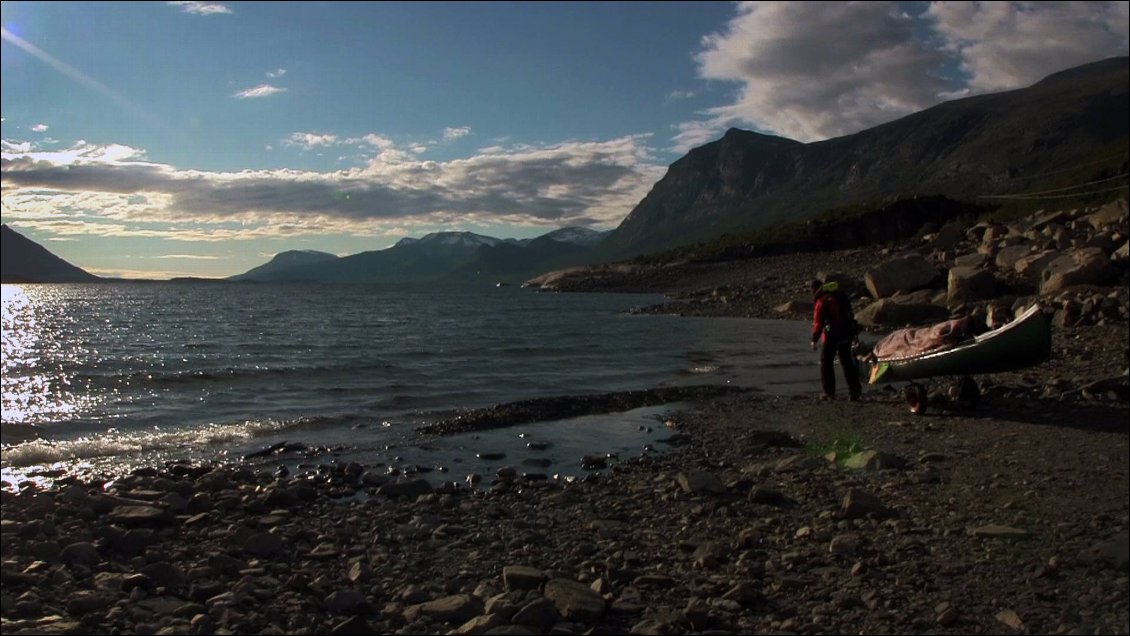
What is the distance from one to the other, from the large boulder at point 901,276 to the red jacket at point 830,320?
25.8 metres

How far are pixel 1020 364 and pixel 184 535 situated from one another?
→ 12360 mm

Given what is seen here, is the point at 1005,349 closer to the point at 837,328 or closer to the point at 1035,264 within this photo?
the point at 837,328

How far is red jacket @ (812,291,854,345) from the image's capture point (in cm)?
1614

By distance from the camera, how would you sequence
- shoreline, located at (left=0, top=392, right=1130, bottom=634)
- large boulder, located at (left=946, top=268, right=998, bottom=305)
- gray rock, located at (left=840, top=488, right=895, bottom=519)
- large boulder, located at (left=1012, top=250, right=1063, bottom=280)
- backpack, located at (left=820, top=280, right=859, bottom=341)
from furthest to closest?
large boulder, located at (left=1012, top=250, right=1063, bottom=280)
large boulder, located at (left=946, top=268, right=998, bottom=305)
backpack, located at (left=820, top=280, right=859, bottom=341)
gray rock, located at (left=840, top=488, right=895, bottom=519)
shoreline, located at (left=0, top=392, right=1130, bottom=634)

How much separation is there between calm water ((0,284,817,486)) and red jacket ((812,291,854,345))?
3033 mm

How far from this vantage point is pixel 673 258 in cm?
11862

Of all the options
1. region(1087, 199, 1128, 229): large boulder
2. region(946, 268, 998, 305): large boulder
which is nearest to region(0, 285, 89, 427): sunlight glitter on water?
region(946, 268, 998, 305): large boulder

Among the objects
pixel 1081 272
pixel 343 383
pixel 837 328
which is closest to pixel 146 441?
pixel 343 383

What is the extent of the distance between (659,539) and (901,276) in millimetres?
35829

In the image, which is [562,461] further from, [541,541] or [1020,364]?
[1020,364]

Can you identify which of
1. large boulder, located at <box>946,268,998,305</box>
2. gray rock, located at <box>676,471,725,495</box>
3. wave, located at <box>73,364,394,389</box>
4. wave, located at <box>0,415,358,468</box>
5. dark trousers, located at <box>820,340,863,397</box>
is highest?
large boulder, located at <box>946,268,998,305</box>

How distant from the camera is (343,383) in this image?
22156mm

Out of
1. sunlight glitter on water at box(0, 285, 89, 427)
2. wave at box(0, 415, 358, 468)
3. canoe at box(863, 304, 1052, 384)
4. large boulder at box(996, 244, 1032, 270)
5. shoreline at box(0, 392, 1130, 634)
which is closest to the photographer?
shoreline at box(0, 392, 1130, 634)

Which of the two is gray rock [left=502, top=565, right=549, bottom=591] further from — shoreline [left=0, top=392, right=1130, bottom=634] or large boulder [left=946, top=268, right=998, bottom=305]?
large boulder [left=946, top=268, right=998, bottom=305]
